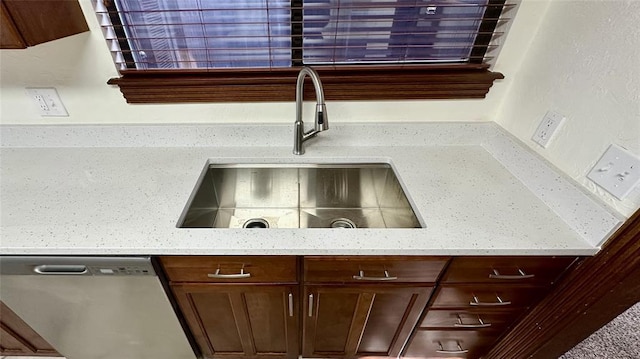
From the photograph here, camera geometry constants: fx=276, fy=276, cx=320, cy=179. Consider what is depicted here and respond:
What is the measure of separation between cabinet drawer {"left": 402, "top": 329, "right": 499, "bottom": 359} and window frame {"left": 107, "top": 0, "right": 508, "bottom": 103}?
3.20ft

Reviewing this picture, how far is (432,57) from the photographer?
1.14 metres

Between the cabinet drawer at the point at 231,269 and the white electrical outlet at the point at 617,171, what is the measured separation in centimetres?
93

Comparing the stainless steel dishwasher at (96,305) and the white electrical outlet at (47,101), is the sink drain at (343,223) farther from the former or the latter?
the white electrical outlet at (47,101)

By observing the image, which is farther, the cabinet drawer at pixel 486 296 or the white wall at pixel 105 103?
the white wall at pixel 105 103

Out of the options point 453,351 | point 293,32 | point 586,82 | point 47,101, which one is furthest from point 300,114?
point 453,351

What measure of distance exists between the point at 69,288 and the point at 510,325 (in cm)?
156

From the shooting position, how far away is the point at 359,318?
102cm

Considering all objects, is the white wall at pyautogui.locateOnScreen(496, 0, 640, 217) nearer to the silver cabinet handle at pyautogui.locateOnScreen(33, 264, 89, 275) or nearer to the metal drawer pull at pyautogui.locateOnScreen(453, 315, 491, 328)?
the metal drawer pull at pyautogui.locateOnScreen(453, 315, 491, 328)

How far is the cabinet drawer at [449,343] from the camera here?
1.10 metres

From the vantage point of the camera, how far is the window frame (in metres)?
1.10

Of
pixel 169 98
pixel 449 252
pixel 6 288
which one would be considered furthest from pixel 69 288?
pixel 449 252

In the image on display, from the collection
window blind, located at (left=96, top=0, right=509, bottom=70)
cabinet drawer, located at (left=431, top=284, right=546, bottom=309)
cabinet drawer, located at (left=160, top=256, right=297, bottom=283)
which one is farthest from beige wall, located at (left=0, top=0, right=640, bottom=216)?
cabinet drawer, located at (left=160, top=256, right=297, bottom=283)

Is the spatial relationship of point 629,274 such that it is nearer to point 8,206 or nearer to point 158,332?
point 158,332

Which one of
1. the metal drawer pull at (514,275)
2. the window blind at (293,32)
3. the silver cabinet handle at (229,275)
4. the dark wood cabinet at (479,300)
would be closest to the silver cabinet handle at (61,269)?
the silver cabinet handle at (229,275)
